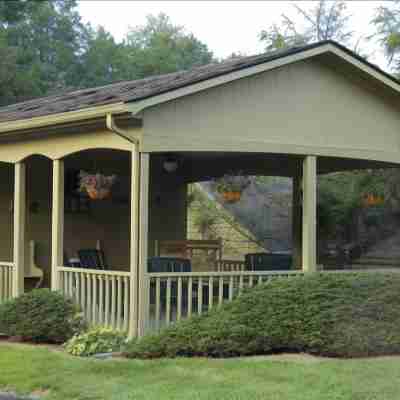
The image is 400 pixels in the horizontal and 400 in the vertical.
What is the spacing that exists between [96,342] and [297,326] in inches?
102

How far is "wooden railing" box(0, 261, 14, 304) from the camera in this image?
1202 cm

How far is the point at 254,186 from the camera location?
25.2 m

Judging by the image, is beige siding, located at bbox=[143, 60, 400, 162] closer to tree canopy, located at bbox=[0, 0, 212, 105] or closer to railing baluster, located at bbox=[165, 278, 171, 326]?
railing baluster, located at bbox=[165, 278, 171, 326]

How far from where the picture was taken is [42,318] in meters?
10.0

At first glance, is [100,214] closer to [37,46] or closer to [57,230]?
[57,230]

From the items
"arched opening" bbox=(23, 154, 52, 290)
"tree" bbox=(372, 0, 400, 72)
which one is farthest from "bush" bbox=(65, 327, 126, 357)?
"tree" bbox=(372, 0, 400, 72)

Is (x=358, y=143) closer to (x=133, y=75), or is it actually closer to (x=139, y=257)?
(x=139, y=257)

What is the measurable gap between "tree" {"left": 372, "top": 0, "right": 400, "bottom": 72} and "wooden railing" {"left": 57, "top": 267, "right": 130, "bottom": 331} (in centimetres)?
1480

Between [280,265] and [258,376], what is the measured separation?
4.59 meters

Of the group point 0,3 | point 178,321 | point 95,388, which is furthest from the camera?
point 0,3

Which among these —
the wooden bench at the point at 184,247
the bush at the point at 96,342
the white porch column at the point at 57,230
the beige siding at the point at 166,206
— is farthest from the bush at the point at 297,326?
the beige siding at the point at 166,206

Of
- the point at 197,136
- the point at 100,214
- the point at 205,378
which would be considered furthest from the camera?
the point at 100,214

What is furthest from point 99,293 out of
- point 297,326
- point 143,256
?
point 297,326

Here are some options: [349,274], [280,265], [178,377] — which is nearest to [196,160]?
[280,265]
